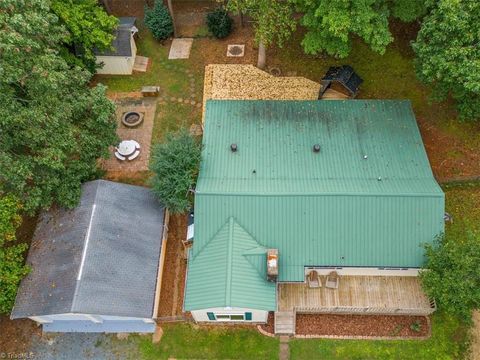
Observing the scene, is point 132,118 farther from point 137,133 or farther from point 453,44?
point 453,44

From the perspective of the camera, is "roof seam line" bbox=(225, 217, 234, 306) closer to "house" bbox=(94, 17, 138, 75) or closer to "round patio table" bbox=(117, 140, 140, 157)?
"round patio table" bbox=(117, 140, 140, 157)

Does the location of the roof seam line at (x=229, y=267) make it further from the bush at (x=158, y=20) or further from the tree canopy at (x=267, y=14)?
the bush at (x=158, y=20)

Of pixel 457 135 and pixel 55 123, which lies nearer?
pixel 55 123

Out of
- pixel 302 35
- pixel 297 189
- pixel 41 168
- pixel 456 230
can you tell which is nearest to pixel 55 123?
pixel 41 168

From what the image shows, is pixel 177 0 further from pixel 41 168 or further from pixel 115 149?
pixel 41 168

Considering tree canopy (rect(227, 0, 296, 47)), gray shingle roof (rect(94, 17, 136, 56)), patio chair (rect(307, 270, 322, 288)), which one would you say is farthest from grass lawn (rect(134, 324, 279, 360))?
gray shingle roof (rect(94, 17, 136, 56))

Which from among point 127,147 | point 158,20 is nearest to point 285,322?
point 127,147
